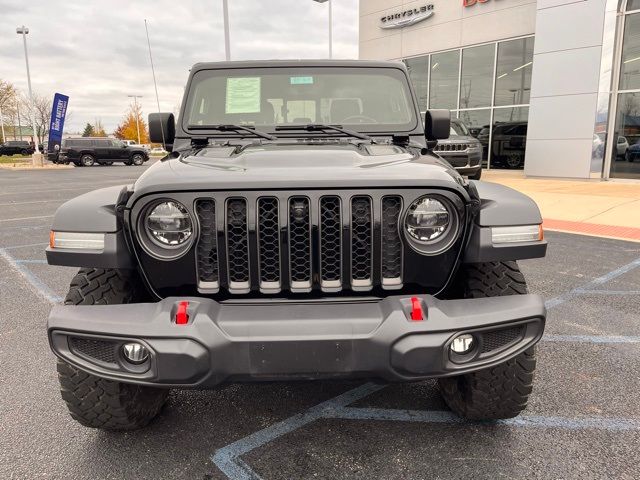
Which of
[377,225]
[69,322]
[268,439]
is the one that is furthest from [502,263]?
[69,322]

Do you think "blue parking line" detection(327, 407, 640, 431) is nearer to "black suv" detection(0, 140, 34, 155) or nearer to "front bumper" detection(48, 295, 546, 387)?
"front bumper" detection(48, 295, 546, 387)

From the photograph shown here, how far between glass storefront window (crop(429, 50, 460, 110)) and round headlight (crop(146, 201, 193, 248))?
17.2 m

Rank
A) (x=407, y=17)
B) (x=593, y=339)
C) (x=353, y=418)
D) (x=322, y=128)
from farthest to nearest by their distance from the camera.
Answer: (x=407, y=17)
(x=593, y=339)
(x=322, y=128)
(x=353, y=418)

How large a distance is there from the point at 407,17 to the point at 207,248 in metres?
18.7

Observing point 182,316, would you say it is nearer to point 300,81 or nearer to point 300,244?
point 300,244

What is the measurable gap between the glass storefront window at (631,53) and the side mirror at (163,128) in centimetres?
1333

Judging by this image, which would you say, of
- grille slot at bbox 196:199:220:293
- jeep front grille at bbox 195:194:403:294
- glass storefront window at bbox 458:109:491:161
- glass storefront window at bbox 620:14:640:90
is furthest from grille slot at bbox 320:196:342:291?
glass storefront window at bbox 458:109:491:161

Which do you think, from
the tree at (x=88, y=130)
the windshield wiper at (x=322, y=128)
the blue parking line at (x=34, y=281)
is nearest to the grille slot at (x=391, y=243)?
the windshield wiper at (x=322, y=128)

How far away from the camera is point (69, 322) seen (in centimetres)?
186

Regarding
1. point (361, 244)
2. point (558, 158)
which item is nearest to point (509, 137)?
point (558, 158)

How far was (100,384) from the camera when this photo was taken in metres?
2.16

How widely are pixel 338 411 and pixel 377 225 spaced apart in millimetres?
1140

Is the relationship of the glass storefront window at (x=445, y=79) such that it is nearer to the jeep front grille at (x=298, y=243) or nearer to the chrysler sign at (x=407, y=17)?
the chrysler sign at (x=407, y=17)

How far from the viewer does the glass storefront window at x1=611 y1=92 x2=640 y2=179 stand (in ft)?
41.9
